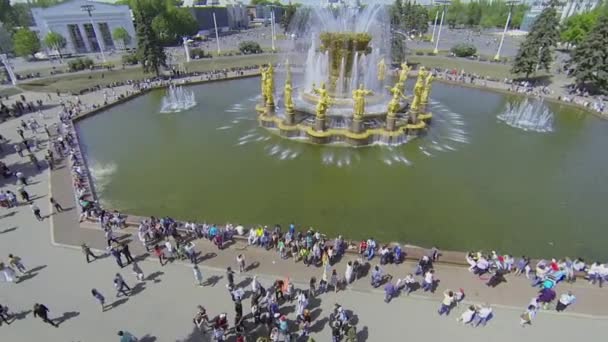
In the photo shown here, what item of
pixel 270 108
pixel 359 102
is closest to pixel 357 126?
pixel 359 102

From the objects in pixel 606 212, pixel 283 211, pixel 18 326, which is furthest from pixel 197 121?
pixel 606 212

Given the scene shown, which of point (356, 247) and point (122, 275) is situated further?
point (356, 247)

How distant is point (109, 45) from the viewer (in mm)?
83625

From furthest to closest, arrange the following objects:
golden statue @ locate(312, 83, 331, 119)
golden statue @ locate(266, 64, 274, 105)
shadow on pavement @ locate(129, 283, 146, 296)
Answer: golden statue @ locate(266, 64, 274, 105)
golden statue @ locate(312, 83, 331, 119)
shadow on pavement @ locate(129, 283, 146, 296)

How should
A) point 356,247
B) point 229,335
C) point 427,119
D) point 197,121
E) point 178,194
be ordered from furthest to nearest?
1. point 197,121
2. point 427,119
3. point 178,194
4. point 356,247
5. point 229,335

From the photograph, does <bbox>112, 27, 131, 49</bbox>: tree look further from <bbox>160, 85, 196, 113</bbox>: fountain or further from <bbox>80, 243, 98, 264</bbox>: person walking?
<bbox>80, 243, 98, 264</bbox>: person walking

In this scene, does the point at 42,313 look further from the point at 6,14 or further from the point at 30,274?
the point at 6,14

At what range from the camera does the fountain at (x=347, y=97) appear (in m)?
25.4

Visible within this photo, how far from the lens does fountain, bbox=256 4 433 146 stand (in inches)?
1001

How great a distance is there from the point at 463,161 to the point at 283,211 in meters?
14.1

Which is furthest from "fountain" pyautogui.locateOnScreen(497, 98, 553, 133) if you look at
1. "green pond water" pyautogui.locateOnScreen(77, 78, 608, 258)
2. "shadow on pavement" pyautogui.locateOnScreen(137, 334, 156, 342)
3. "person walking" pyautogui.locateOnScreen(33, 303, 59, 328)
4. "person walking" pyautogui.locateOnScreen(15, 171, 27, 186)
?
"person walking" pyautogui.locateOnScreen(15, 171, 27, 186)

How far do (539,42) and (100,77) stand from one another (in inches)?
2601

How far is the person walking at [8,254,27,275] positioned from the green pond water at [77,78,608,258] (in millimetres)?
5580

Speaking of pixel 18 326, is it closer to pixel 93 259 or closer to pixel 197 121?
pixel 93 259
